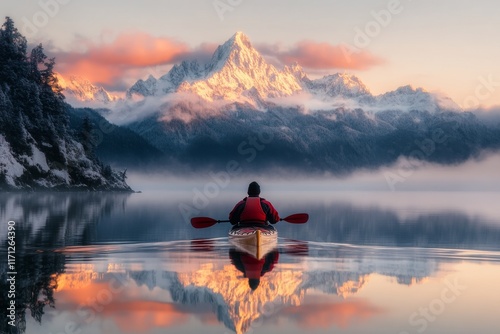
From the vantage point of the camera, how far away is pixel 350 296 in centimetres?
2773

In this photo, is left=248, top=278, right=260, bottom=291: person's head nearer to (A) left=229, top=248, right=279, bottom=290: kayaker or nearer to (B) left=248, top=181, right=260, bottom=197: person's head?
(A) left=229, top=248, right=279, bottom=290: kayaker

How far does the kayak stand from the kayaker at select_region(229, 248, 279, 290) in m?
0.40

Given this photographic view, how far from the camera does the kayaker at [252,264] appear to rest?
103 feet

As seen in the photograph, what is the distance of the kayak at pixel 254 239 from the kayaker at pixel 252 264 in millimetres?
396

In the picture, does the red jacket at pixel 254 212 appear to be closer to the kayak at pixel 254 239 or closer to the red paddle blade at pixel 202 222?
the kayak at pixel 254 239

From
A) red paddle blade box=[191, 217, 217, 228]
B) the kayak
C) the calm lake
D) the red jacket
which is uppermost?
red paddle blade box=[191, 217, 217, 228]

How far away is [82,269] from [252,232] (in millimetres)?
10480

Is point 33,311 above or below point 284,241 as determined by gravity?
below

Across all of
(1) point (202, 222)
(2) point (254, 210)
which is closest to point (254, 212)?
(2) point (254, 210)

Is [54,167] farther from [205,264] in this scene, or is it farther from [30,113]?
[205,264]

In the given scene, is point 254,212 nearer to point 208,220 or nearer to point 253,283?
point 208,220

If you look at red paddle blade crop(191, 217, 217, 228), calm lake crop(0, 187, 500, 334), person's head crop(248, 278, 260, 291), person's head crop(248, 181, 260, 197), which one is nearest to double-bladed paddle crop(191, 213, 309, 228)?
red paddle blade crop(191, 217, 217, 228)

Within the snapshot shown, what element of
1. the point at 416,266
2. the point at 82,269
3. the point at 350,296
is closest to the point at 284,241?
the point at 416,266

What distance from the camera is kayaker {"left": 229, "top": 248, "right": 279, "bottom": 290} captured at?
31281 mm
